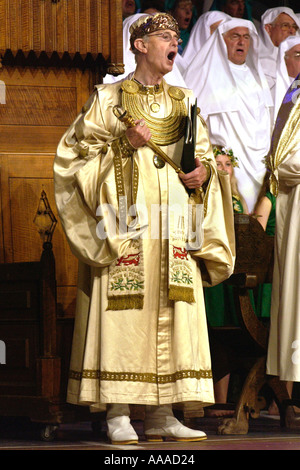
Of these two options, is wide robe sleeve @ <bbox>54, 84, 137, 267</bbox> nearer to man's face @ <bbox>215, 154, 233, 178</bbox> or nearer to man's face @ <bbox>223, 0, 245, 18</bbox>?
man's face @ <bbox>215, 154, 233, 178</bbox>

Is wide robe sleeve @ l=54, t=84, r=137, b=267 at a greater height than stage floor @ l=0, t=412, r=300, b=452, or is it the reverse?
wide robe sleeve @ l=54, t=84, r=137, b=267

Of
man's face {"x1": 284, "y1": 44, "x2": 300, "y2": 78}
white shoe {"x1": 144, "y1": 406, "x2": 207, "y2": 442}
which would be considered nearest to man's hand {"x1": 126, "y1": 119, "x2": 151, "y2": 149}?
white shoe {"x1": 144, "y1": 406, "x2": 207, "y2": 442}

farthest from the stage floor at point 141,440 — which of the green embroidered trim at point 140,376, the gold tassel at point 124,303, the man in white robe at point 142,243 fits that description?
the gold tassel at point 124,303

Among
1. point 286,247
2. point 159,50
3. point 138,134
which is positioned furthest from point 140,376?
point 159,50

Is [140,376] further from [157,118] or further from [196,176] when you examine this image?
[157,118]

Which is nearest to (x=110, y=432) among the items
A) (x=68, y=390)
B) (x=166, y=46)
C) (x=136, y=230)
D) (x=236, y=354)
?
(x=68, y=390)

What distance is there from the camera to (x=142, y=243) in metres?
5.02

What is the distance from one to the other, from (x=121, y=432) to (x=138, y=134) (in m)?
1.40

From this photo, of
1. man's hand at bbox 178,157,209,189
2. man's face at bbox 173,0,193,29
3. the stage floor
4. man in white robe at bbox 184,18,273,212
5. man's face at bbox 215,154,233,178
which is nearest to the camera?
the stage floor

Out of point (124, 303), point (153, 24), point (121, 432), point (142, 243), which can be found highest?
point (153, 24)

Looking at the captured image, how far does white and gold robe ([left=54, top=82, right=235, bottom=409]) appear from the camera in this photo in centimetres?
487

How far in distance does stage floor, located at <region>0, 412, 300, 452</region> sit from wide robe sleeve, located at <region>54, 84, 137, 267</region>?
872mm
